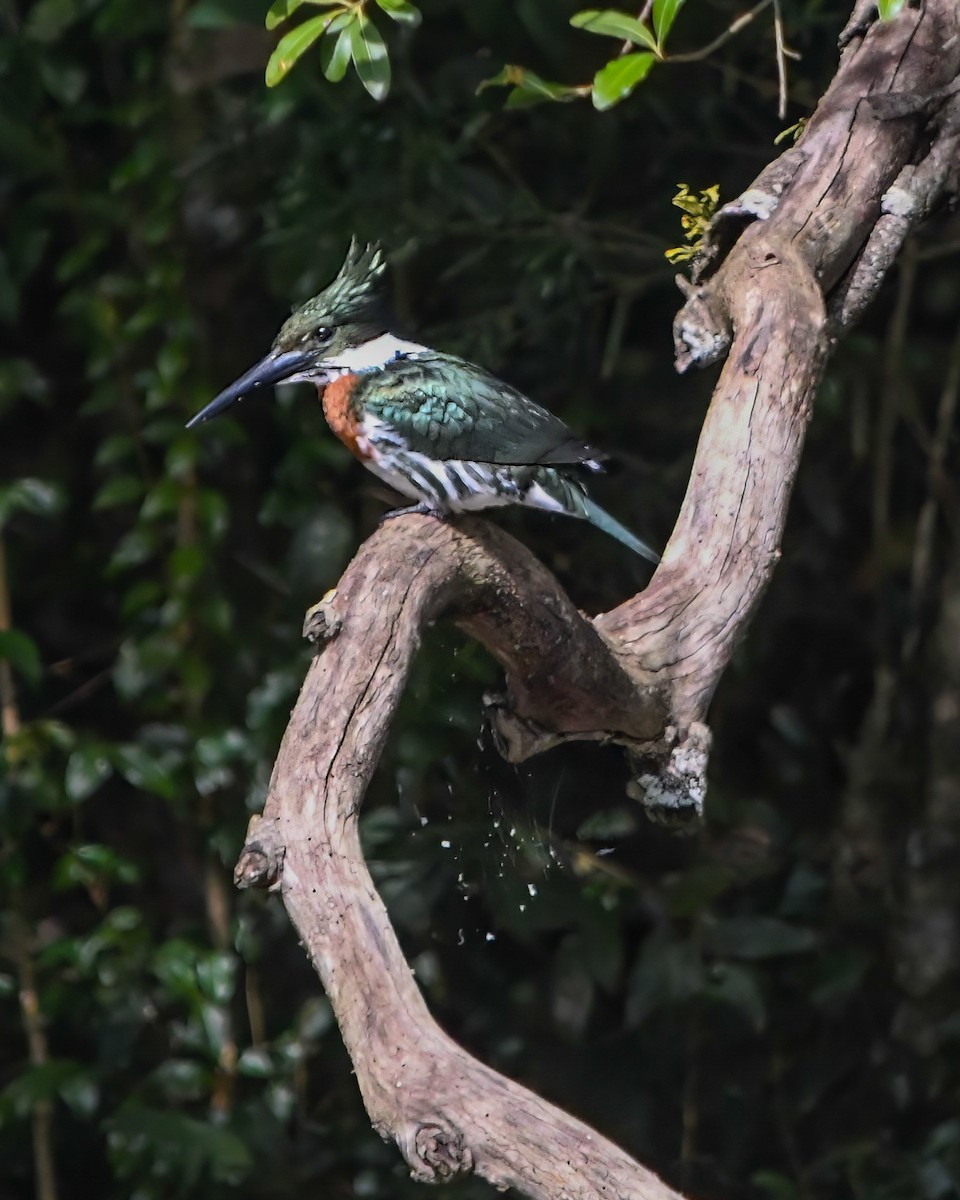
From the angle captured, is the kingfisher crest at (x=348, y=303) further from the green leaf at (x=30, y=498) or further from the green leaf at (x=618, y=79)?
the green leaf at (x=30, y=498)

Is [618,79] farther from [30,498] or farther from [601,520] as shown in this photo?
[30,498]

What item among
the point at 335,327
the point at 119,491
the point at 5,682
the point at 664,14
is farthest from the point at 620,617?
the point at 5,682

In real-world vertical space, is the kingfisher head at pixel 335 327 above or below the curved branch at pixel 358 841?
above

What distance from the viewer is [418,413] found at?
1.25 metres

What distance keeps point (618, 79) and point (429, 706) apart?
2.51 feet

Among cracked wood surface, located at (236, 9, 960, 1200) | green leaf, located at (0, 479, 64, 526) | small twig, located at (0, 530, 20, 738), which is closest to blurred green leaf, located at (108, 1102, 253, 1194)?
small twig, located at (0, 530, 20, 738)

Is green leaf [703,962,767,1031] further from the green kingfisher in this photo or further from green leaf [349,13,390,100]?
green leaf [349,13,390,100]

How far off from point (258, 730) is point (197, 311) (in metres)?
0.61

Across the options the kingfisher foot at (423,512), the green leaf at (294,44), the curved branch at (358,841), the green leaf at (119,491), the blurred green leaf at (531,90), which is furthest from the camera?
the green leaf at (119,491)

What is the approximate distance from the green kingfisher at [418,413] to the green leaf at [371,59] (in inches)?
5.8

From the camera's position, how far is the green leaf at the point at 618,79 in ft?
4.11

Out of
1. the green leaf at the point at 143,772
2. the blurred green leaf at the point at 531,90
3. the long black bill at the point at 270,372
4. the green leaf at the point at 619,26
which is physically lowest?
the green leaf at the point at 143,772

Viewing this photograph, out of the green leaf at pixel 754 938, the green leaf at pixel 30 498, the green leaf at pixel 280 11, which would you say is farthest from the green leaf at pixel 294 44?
the green leaf at pixel 754 938

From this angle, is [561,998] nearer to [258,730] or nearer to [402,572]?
[258,730]
